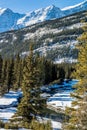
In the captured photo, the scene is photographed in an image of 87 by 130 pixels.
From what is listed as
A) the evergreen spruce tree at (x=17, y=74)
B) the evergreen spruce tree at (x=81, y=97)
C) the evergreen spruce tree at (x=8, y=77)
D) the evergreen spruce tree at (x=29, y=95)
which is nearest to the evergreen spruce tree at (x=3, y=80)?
the evergreen spruce tree at (x=8, y=77)

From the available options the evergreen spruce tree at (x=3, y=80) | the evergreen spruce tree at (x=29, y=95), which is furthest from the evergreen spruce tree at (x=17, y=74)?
the evergreen spruce tree at (x=29, y=95)

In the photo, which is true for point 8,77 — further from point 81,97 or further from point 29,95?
point 81,97

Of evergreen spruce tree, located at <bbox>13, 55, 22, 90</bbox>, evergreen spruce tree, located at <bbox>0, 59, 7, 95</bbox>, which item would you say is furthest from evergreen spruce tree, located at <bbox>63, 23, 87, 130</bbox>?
evergreen spruce tree, located at <bbox>13, 55, 22, 90</bbox>

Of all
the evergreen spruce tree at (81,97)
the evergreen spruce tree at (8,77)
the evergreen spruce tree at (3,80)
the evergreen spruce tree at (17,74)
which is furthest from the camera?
the evergreen spruce tree at (17,74)

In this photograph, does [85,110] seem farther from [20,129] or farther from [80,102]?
[20,129]

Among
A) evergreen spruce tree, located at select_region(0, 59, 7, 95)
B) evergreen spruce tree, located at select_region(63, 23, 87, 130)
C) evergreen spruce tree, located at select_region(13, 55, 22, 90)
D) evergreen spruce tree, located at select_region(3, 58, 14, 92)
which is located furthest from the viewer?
evergreen spruce tree, located at select_region(13, 55, 22, 90)

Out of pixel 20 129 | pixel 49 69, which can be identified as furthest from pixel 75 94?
pixel 49 69

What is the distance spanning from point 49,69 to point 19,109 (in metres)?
123

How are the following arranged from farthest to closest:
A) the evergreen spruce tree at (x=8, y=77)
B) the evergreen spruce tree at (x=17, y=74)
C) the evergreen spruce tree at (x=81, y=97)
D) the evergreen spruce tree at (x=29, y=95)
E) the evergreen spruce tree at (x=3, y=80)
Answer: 1. the evergreen spruce tree at (x=17, y=74)
2. the evergreen spruce tree at (x=8, y=77)
3. the evergreen spruce tree at (x=3, y=80)
4. the evergreen spruce tree at (x=29, y=95)
5. the evergreen spruce tree at (x=81, y=97)

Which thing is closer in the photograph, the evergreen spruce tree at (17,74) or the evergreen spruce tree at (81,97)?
the evergreen spruce tree at (81,97)

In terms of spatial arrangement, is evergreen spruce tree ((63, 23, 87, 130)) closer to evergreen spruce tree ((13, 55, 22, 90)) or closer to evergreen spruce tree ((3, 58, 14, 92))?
evergreen spruce tree ((3, 58, 14, 92))

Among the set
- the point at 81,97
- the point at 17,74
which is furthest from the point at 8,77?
the point at 81,97

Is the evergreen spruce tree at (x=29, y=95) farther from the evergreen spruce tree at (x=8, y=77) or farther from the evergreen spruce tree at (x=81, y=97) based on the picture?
the evergreen spruce tree at (x=8, y=77)

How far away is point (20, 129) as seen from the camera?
31875 mm
